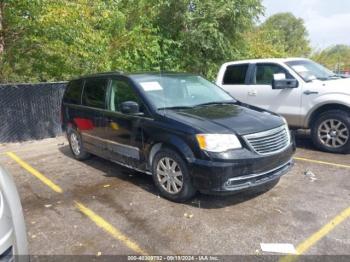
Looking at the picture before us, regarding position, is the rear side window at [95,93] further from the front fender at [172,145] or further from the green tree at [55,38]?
the green tree at [55,38]

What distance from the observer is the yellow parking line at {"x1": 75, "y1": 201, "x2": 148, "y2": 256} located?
345cm

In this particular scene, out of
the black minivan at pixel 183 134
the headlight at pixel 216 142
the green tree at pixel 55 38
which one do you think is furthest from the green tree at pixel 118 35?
the headlight at pixel 216 142

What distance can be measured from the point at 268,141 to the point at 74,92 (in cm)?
397

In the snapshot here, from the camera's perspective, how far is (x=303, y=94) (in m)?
6.70

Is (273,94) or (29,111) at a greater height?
(273,94)

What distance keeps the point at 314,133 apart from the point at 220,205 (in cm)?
330

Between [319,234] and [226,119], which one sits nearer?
[319,234]

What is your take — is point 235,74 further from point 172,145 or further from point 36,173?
Answer: point 36,173

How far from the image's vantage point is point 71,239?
366 cm

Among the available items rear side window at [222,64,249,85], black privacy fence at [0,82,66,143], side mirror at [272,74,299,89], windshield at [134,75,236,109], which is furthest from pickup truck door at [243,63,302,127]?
black privacy fence at [0,82,66,143]

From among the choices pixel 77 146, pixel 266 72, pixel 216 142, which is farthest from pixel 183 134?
pixel 266 72

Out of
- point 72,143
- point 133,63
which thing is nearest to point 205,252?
point 72,143

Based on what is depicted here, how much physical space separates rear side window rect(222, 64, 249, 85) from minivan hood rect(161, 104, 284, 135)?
3.06m

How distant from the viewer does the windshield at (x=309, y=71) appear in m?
6.91
